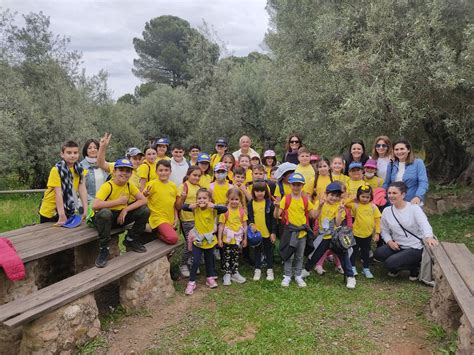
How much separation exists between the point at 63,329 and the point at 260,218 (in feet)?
9.13

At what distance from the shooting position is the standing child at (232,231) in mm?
5137

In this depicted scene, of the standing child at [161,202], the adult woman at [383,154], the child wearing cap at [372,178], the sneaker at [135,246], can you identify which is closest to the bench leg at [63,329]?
the sneaker at [135,246]

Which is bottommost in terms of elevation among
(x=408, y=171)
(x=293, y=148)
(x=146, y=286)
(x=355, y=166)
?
(x=146, y=286)

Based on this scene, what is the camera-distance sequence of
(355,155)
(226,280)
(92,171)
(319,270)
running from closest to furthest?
1. (226,280)
2. (92,171)
3. (319,270)
4. (355,155)

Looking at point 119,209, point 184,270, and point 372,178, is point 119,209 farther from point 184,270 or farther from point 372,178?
point 372,178

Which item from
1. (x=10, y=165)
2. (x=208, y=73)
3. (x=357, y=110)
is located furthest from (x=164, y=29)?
(x=357, y=110)

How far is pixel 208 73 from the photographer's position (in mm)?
14281

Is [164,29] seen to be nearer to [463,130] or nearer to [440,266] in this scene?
[463,130]

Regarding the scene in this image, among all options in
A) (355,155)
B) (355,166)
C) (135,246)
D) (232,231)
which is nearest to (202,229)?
(232,231)

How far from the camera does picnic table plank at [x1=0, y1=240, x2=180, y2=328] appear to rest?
3.23m

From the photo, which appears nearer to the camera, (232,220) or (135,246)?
(135,246)

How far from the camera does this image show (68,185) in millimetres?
4871

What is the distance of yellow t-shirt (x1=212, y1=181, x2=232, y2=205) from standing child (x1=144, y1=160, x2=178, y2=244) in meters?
0.61

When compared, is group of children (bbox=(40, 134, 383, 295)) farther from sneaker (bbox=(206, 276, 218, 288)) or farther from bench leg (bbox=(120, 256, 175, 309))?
bench leg (bbox=(120, 256, 175, 309))
